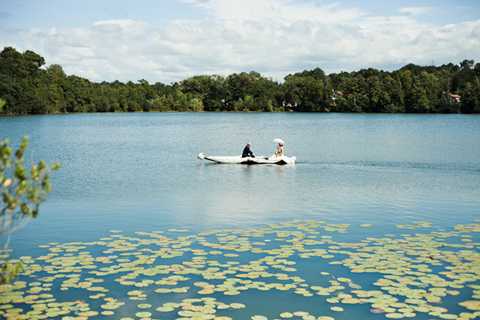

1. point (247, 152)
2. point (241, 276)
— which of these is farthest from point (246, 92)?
point (241, 276)

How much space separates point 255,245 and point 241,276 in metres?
2.62

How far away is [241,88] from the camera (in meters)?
159

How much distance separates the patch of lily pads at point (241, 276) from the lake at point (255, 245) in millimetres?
35

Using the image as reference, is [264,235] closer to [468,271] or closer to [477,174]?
[468,271]

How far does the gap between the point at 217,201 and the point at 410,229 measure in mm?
7364

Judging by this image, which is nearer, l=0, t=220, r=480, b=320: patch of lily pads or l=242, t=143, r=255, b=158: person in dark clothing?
l=0, t=220, r=480, b=320: patch of lily pads

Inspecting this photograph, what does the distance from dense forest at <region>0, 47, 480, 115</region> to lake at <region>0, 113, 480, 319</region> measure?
284 ft

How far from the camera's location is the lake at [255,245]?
10031 millimetres

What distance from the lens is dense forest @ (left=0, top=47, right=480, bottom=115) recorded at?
119 meters

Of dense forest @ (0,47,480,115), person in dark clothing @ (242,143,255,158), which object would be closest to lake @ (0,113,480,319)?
person in dark clothing @ (242,143,255,158)

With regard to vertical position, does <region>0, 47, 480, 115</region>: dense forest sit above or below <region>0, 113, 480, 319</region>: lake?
above

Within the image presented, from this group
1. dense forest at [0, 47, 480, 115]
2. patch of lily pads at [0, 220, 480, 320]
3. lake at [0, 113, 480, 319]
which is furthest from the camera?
dense forest at [0, 47, 480, 115]

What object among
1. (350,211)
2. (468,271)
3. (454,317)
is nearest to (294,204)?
(350,211)

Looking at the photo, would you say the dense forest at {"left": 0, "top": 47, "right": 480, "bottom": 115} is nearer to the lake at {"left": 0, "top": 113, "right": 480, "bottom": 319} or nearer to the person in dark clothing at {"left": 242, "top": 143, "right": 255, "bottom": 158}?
the person in dark clothing at {"left": 242, "top": 143, "right": 255, "bottom": 158}
